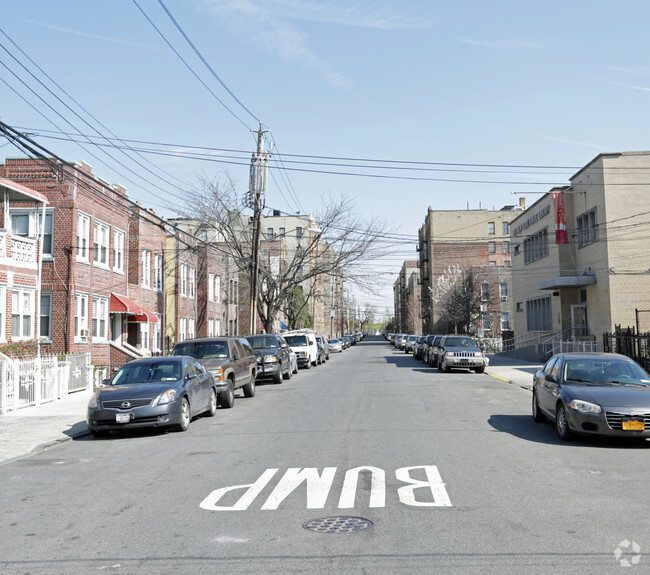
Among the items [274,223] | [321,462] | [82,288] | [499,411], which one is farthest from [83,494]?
[274,223]

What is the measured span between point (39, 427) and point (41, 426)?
0.13 m

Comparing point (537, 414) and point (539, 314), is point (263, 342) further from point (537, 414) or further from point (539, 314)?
point (539, 314)

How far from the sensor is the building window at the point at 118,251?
30.8 meters

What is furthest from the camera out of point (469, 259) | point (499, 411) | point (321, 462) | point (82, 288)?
point (469, 259)

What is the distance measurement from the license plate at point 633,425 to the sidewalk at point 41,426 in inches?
379

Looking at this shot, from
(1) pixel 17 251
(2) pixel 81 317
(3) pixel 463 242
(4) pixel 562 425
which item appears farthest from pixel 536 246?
(3) pixel 463 242

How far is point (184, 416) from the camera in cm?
1306

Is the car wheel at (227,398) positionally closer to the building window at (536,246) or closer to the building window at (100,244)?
the building window at (100,244)

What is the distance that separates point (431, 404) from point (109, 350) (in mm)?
18204

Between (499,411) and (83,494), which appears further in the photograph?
(499,411)

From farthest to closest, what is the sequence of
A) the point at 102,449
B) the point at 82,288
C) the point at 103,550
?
the point at 82,288 < the point at 102,449 < the point at 103,550

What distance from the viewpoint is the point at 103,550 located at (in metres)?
5.71

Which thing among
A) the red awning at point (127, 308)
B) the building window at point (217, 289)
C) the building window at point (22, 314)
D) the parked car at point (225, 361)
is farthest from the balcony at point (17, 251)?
the building window at point (217, 289)

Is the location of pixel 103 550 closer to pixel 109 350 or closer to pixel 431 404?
pixel 431 404
